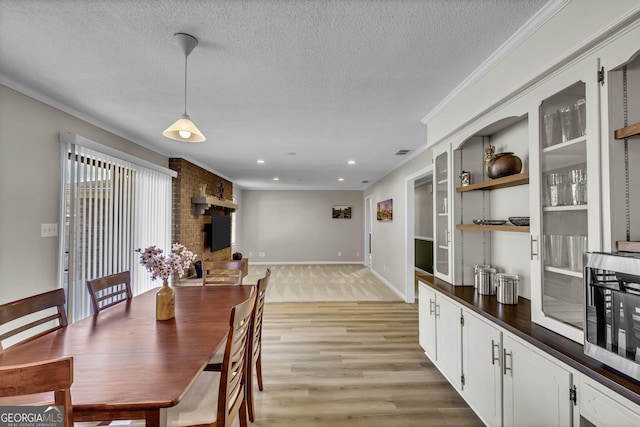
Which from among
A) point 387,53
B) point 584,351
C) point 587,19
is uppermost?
point 387,53

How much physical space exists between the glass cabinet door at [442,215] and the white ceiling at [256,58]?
1.84 ft

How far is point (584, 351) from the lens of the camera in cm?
125

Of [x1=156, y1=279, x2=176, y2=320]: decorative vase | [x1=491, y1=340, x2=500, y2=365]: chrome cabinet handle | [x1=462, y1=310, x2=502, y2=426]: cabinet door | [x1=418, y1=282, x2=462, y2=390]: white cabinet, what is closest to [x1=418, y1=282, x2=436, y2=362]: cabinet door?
[x1=418, y1=282, x2=462, y2=390]: white cabinet

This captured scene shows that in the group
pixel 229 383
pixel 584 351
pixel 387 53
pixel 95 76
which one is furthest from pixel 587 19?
pixel 95 76

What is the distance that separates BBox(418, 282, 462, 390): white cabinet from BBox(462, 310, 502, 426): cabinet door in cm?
10

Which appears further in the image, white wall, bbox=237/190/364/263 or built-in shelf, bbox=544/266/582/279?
white wall, bbox=237/190/364/263

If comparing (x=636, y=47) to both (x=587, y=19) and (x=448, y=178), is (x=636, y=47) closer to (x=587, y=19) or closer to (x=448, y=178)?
(x=587, y=19)

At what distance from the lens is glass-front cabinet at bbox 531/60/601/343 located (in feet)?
4.38

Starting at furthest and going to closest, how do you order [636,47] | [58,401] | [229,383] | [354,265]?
[354,265], [229,383], [636,47], [58,401]

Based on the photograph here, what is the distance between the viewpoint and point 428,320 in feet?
9.51

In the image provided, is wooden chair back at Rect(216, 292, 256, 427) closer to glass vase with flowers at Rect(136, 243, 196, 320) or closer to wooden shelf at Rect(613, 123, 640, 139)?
glass vase with flowers at Rect(136, 243, 196, 320)

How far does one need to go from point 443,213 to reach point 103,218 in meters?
3.60

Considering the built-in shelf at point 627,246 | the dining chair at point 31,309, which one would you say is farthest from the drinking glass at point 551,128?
the dining chair at point 31,309

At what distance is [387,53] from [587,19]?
972 mm
